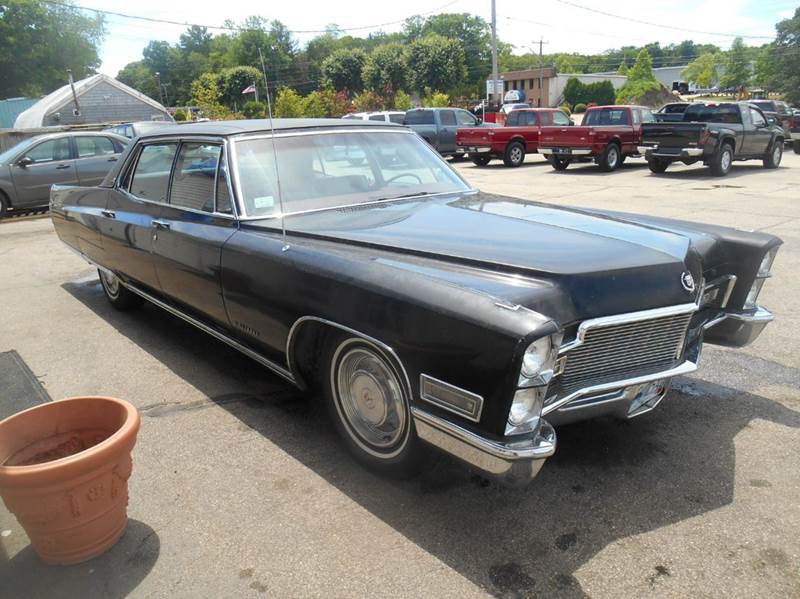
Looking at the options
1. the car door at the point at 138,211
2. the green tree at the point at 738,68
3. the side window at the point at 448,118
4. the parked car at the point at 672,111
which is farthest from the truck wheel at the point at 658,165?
the green tree at the point at 738,68

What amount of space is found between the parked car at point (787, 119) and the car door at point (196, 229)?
78.2 feet

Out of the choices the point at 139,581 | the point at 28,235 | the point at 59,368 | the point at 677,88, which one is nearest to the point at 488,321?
the point at 139,581

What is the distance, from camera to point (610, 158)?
1697 cm

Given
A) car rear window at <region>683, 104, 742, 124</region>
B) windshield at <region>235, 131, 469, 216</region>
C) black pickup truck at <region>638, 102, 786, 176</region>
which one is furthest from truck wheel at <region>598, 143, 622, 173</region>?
windshield at <region>235, 131, 469, 216</region>

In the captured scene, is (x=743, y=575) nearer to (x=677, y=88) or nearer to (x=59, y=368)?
(x=59, y=368)

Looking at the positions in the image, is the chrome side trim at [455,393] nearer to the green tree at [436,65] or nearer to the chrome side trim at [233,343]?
the chrome side trim at [233,343]

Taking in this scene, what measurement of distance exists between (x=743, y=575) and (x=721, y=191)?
1208 centimetres

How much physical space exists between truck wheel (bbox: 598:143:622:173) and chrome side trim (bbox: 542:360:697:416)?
15.1 m

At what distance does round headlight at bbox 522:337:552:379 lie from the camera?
A: 2238 mm

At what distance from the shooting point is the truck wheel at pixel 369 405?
2.78 meters

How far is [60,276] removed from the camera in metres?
7.47

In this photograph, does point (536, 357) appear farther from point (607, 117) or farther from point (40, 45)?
point (40, 45)

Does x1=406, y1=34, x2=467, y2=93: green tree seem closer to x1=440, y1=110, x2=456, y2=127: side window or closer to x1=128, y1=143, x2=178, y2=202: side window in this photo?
x1=440, y1=110, x2=456, y2=127: side window

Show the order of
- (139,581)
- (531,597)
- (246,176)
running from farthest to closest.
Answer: (246,176), (139,581), (531,597)
